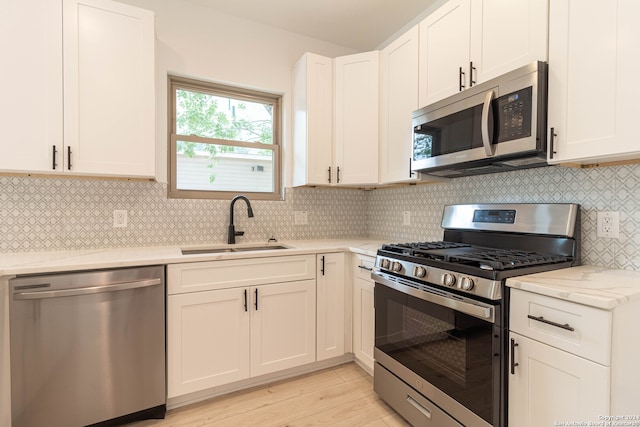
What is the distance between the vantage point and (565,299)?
1.06 m

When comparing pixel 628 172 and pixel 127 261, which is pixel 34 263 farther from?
pixel 628 172

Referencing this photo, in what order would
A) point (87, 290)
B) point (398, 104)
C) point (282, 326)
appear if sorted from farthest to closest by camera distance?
1. point (398, 104)
2. point (282, 326)
3. point (87, 290)

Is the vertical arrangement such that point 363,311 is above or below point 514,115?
below

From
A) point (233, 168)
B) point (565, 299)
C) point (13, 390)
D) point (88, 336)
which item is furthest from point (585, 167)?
point (13, 390)

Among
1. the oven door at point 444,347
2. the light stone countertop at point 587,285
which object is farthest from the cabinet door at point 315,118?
the light stone countertop at point 587,285

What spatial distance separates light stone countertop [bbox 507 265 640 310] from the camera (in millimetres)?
1000

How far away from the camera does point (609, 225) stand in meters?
1.42

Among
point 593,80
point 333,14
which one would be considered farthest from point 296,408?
point 333,14

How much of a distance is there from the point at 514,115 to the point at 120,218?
246 centimetres

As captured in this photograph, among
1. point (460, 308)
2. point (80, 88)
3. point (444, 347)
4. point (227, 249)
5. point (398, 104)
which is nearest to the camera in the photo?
point (460, 308)

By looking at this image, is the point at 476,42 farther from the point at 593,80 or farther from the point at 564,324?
the point at 564,324

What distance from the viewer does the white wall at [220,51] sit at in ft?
7.64

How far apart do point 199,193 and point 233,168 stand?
0.37 metres

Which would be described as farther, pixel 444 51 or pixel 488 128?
pixel 444 51
